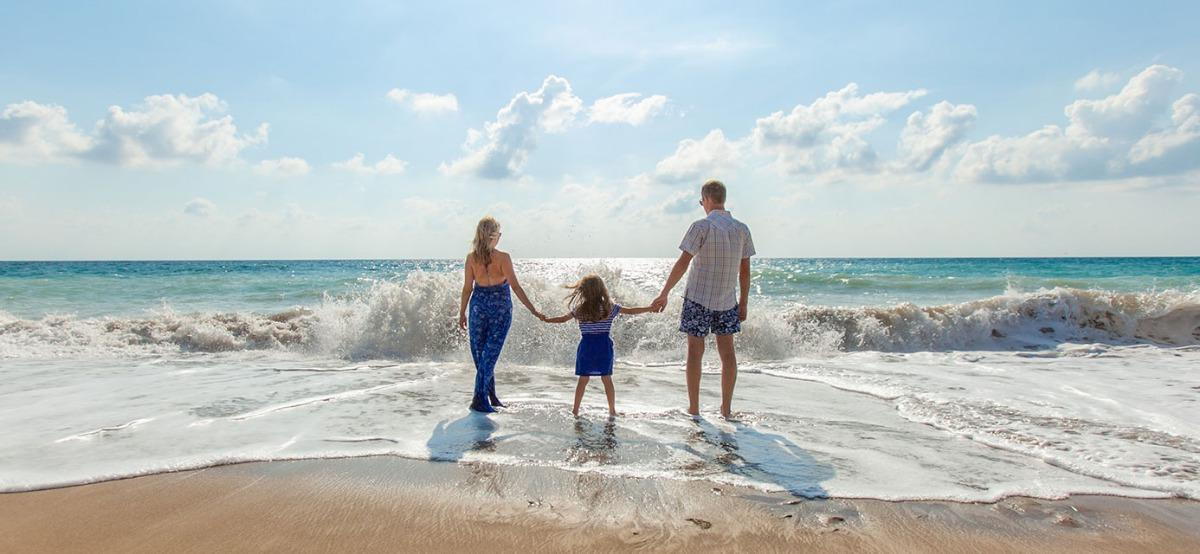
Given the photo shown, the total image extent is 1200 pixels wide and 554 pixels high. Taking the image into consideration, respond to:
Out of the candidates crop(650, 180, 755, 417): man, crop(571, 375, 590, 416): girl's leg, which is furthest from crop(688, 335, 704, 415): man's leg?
crop(571, 375, 590, 416): girl's leg

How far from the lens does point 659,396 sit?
682 centimetres

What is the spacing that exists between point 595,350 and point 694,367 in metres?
0.87

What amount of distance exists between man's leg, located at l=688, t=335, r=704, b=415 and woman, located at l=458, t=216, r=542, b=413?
1401mm

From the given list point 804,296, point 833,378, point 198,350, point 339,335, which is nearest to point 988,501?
point 833,378

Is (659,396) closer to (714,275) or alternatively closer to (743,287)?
(743,287)

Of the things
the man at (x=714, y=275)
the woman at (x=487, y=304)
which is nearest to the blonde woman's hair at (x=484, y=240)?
the woman at (x=487, y=304)

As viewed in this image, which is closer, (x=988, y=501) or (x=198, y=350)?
(x=988, y=501)

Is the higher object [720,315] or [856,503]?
[720,315]

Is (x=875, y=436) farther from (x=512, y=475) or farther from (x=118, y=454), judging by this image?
(x=118, y=454)

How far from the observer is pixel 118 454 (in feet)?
14.6

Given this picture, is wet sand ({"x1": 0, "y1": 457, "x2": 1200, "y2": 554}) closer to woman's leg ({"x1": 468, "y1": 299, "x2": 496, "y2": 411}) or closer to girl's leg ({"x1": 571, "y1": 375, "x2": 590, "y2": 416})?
girl's leg ({"x1": 571, "y1": 375, "x2": 590, "y2": 416})

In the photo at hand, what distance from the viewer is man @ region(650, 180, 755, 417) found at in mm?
5398

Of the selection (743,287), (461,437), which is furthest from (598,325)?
(461,437)

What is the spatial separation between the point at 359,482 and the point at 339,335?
8.00 m
